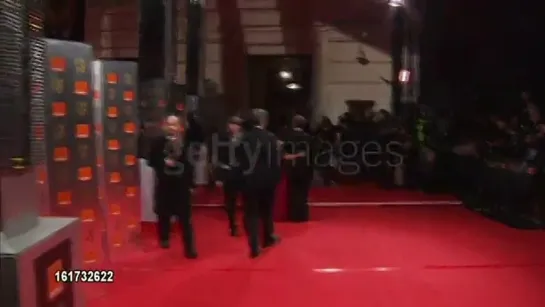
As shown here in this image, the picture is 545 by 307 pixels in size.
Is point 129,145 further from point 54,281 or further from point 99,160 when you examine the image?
point 54,281

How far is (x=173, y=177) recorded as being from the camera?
5.34 meters

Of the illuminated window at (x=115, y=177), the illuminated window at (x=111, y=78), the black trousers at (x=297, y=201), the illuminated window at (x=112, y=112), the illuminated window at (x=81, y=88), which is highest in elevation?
the illuminated window at (x=111, y=78)

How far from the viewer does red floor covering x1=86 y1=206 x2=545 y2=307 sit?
175 inches

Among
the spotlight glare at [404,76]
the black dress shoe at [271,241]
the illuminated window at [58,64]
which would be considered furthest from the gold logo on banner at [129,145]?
the spotlight glare at [404,76]

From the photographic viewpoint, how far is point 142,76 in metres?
7.05

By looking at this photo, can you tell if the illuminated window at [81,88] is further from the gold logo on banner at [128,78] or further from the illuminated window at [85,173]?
the gold logo on banner at [128,78]

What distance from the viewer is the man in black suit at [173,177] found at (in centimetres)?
532

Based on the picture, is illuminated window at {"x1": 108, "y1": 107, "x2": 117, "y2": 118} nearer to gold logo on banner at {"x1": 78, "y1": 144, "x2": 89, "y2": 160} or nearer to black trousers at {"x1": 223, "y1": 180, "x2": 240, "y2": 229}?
gold logo on banner at {"x1": 78, "y1": 144, "x2": 89, "y2": 160}

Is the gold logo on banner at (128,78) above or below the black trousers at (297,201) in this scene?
above

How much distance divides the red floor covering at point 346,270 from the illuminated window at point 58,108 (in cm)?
136

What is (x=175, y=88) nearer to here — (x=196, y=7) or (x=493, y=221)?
(x=196, y=7)

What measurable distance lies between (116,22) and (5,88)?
9.30 metres

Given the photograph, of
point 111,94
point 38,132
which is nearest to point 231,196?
point 111,94

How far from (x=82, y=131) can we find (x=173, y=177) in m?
1.36
